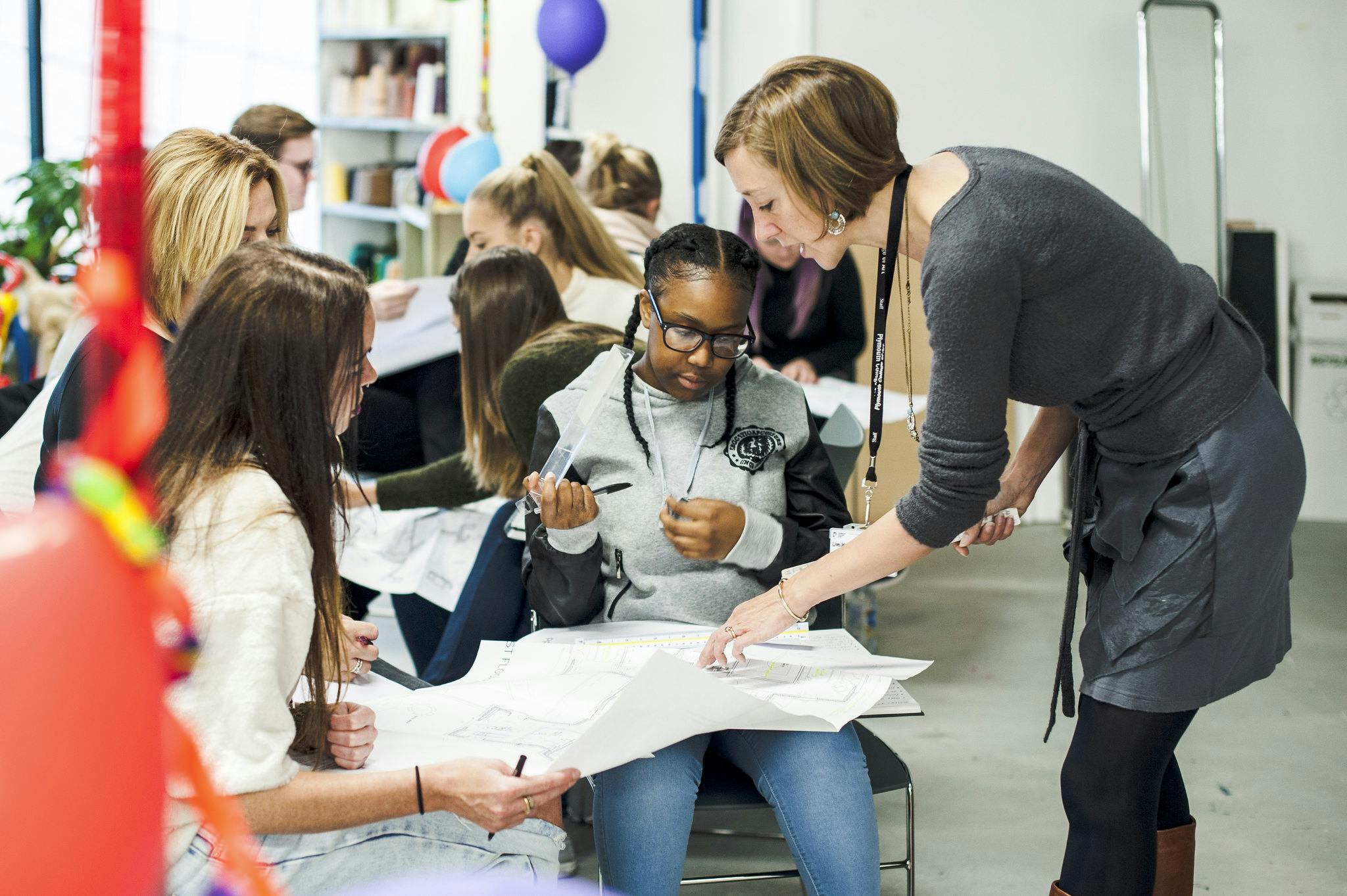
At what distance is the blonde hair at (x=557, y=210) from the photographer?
105 inches

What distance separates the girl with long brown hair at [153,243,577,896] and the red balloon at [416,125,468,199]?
369 cm

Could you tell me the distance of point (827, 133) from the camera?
125 centimetres

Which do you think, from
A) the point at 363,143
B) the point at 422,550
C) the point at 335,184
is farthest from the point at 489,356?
the point at 363,143

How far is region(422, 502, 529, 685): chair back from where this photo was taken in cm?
190

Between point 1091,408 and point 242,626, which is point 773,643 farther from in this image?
point 242,626

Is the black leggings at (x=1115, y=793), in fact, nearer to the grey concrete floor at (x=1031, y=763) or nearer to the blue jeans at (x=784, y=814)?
the blue jeans at (x=784, y=814)

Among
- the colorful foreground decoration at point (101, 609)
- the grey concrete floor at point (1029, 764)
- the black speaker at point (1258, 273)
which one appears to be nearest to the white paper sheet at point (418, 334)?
the grey concrete floor at point (1029, 764)

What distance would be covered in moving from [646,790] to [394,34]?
18.3 feet

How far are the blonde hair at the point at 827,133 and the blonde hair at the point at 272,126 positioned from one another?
133 cm

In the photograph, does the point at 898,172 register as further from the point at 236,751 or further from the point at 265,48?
the point at 265,48

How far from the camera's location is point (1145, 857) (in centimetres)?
135

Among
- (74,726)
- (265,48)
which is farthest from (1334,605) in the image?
(265,48)

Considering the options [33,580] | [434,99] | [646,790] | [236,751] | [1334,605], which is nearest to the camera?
[33,580]

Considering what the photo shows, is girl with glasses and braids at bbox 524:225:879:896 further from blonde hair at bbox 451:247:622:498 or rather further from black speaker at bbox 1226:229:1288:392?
black speaker at bbox 1226:229:1288:392
